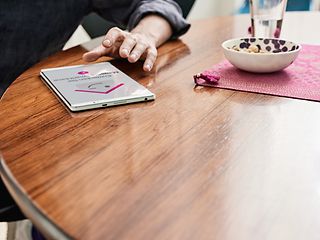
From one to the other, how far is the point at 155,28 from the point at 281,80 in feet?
1.26

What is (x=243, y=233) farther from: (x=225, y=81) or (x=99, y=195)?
(x=225, y=81)

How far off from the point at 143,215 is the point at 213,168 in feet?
0.40

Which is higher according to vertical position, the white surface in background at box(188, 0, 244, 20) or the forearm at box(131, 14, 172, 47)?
the forearm at box(131, 14, 172, 47)

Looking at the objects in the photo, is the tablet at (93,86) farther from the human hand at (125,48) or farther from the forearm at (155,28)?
the forearm at (155,28)

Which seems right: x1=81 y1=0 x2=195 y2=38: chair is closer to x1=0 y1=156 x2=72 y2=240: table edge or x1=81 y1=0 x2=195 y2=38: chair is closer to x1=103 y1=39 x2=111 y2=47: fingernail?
x1=103 y1=39 x2=111 y2=47: fingernail

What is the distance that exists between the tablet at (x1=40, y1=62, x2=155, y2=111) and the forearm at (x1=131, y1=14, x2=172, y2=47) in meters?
0.18

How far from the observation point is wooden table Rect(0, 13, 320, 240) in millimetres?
437

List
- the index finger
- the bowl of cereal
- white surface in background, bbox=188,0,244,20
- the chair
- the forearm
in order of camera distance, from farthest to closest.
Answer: white surface in background, bbox=188,0,244,20, the chair, the forearm, the index finger, the bowl of cereal

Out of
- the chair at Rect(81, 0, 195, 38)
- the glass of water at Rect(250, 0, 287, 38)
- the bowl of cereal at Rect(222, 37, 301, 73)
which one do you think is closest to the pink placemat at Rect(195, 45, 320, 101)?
the bowl of cereal at Rect(222, 37, 301, 73)

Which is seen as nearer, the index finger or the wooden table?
the wooden table

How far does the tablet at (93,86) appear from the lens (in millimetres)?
732

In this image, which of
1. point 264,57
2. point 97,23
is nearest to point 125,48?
point 264,57

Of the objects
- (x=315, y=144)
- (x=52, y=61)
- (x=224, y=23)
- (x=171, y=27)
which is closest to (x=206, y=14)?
(x=224, y=23)

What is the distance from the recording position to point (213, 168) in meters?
0.53
